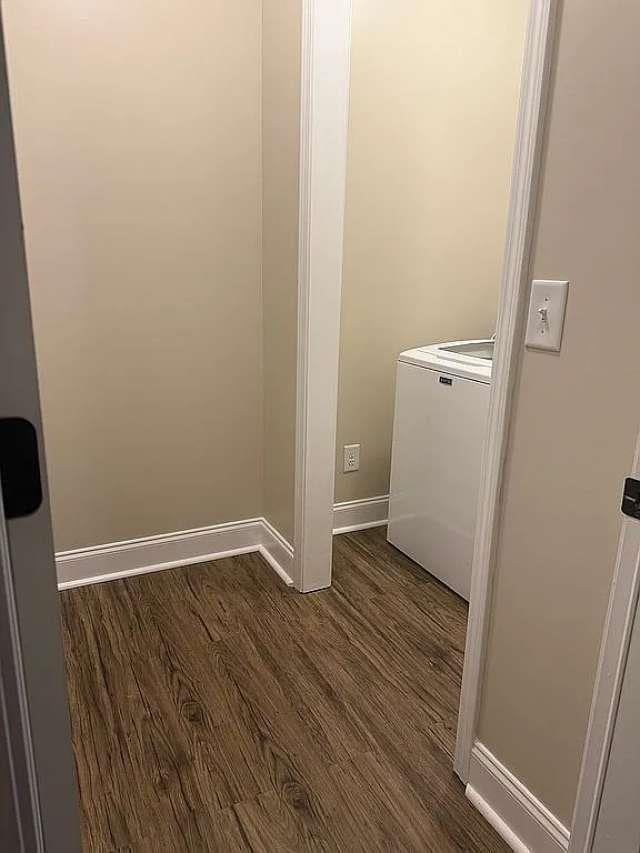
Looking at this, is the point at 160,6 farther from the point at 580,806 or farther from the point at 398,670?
the point at 580,806

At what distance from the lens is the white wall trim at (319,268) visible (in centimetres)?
192

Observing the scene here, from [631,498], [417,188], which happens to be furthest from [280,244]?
[631,498]

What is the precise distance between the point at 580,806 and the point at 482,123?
247cm

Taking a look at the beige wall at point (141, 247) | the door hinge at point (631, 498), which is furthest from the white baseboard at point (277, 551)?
the door hinge at point (631, 498)

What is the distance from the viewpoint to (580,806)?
110 cm

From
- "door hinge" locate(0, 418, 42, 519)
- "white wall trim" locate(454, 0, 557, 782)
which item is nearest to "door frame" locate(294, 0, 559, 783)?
"white wall trim" locate(454, 0, 557, 782)

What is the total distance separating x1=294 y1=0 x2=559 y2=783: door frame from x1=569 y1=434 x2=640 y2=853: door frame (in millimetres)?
363

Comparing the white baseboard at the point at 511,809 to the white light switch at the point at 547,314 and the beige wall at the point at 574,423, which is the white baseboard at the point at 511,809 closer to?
the beige wall at the point at 574,423

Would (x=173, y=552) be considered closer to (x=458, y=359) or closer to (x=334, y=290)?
(x=334, y=290)

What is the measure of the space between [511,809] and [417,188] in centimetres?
218

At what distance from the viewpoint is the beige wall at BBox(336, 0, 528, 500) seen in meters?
2.47

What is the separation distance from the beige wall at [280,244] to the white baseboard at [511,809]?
3.66ft

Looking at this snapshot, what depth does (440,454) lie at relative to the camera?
2.34 m

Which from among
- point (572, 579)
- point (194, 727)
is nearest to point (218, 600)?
point (194, 727)
